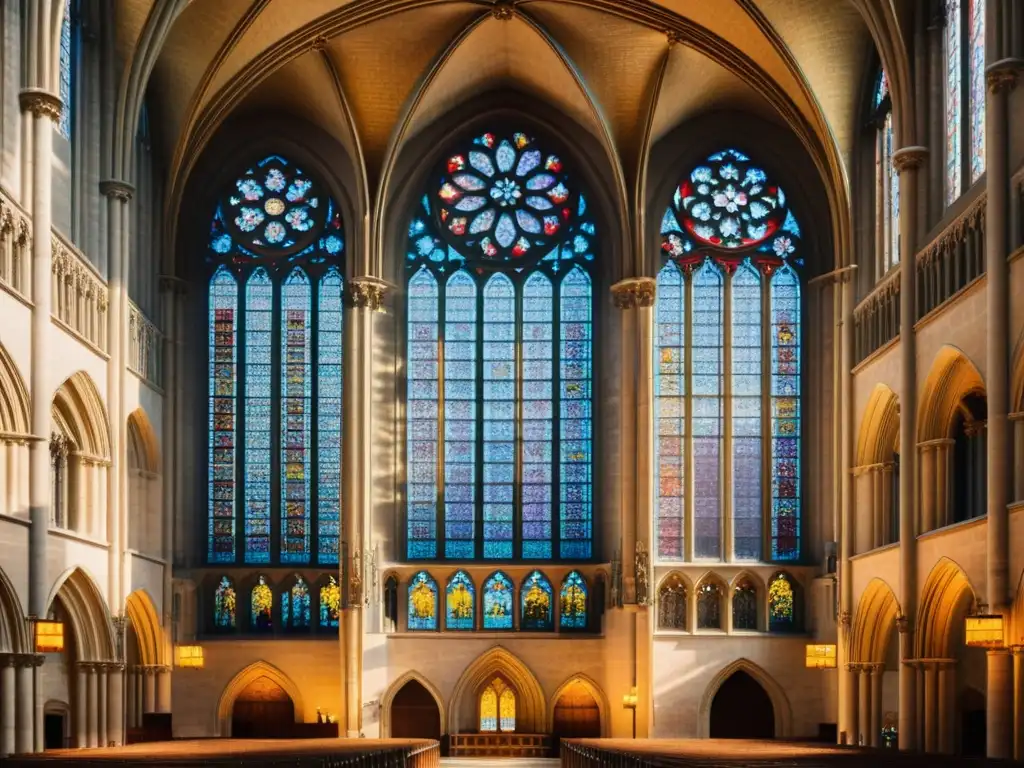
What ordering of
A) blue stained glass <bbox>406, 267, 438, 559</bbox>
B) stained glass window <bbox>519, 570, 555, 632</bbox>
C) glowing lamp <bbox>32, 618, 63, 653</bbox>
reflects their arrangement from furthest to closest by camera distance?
blue stained glass <bbox>406, 267, 438, 559</bbox>, stained glass window <bbox>519, 570, 555, 632</bbox>, glowing lamp <bbox>32, 618, 63, 653</bbox>

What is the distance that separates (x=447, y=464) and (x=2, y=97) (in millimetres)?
16899

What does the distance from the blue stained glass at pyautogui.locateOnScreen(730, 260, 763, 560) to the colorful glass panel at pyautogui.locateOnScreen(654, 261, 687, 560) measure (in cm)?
124

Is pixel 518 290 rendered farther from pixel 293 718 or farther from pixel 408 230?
pixel 293 718

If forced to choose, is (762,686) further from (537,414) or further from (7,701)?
(7,701)

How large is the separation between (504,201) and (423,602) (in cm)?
1025

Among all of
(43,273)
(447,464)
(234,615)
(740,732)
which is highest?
(43,273)

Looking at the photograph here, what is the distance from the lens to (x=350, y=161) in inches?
1567

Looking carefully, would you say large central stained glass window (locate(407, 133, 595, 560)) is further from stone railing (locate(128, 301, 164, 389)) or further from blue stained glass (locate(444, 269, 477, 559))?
stone railing (locate(128, 301, 164, 389))

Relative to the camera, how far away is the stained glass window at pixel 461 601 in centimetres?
3975

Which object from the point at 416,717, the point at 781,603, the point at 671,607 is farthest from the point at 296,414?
the point at 781,603

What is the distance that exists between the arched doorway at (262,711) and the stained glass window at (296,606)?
1498 millimetres

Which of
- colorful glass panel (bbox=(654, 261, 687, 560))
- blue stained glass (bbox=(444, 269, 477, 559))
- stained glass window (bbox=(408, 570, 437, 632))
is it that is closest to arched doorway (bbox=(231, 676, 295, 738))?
stained glass window (bbox=(408, 570, 437, 632))

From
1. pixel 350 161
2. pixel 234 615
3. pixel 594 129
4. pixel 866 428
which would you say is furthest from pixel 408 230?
pixel 866 428

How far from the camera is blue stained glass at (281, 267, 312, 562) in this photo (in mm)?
39938
